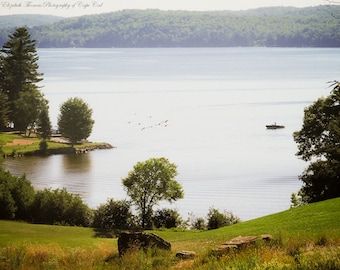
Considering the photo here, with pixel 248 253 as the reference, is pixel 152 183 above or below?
above

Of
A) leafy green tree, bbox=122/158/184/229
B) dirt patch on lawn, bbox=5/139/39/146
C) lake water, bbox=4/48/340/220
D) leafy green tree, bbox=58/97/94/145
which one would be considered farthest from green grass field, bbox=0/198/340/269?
dirt patch on lawn, bbox=5/139/39/146

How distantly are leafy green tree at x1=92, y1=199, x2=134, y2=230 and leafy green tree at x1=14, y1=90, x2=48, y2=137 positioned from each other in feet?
138

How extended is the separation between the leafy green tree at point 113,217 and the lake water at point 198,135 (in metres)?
6.05

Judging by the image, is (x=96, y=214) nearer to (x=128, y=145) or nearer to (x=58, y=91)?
(x=128, y=145)

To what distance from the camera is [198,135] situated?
→ 7112 centimetres

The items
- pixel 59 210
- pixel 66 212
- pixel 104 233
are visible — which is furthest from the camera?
pixel 59 210

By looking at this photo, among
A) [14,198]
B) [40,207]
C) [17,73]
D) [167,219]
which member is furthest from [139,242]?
[17,73]

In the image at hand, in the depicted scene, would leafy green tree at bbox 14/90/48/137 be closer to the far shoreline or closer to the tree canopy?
the tree canopy

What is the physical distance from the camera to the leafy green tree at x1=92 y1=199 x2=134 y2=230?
31906 millimetres

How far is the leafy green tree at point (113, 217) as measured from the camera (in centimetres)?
3191

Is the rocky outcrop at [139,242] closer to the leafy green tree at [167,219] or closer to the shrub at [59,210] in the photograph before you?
the shrub at [59,210]

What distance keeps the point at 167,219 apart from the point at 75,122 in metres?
38.1

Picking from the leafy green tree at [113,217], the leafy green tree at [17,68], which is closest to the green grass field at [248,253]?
the leafy green tree at [113,217]

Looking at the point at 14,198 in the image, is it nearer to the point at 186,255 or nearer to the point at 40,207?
the point at 40,207
